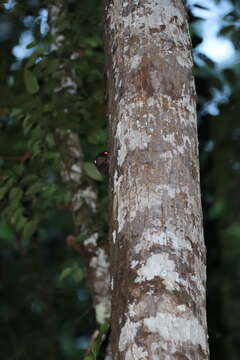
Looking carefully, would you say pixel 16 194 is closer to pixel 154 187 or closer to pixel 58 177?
pixel 58 177

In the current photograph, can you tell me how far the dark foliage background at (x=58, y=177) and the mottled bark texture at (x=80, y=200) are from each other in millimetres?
38

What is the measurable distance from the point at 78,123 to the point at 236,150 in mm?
1772

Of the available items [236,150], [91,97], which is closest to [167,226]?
[91,97]

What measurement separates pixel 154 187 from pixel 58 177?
5.79ft

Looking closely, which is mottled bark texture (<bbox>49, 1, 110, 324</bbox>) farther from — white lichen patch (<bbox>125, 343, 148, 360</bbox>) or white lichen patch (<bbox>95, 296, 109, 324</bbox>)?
white lichen patch (<bbox>125, 343, 148, 360</bbox>)

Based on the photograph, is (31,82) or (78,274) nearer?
(31,82)

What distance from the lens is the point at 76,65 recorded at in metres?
2.64

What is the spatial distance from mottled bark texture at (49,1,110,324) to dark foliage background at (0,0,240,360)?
0.04 m

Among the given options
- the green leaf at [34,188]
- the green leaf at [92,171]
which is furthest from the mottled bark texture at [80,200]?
the green leaf at [92,171]

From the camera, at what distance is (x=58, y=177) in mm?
3141

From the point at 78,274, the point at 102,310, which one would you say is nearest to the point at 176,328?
the point at 102,310

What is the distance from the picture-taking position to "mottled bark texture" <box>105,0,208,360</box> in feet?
4.26

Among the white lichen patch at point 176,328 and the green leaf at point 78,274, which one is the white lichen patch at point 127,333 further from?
the green leaf at point 78,274

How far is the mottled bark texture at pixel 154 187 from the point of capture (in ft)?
4.26
